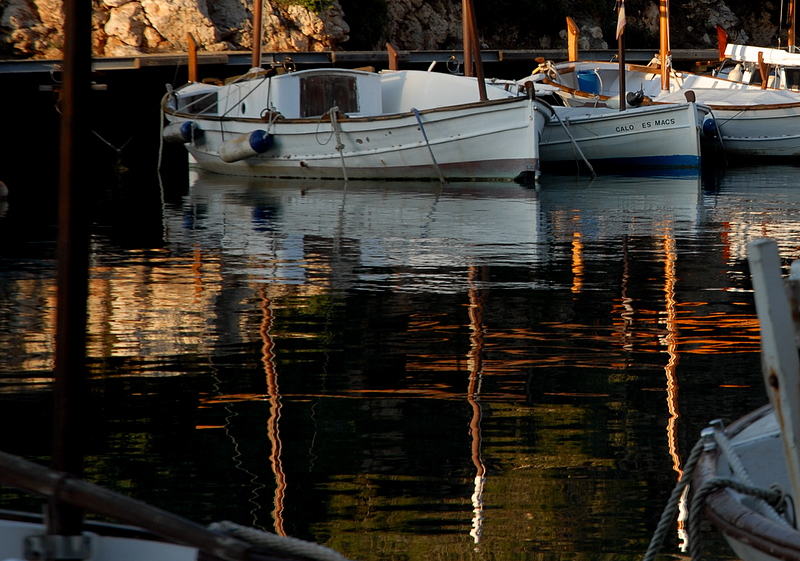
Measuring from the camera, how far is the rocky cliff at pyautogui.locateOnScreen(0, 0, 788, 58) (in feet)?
114

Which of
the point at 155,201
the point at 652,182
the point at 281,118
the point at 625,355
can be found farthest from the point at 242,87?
the point at 625,355

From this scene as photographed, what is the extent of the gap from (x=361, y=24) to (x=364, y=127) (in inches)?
769

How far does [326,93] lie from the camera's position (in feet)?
74.3

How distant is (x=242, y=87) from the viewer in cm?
2333

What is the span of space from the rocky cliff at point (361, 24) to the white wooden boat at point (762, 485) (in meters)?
33.6

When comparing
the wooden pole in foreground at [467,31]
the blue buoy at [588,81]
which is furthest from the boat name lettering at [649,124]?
the blue buoy at [588,81]

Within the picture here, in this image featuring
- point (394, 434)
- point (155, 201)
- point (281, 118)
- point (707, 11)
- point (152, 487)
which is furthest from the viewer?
point (707, 11)

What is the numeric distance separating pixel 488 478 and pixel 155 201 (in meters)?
15.3

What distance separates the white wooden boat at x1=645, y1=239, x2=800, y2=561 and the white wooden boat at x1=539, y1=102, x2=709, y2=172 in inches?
820

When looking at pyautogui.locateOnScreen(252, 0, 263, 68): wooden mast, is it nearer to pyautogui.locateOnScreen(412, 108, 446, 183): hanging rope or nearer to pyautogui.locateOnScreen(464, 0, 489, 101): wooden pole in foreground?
pyautogui.locateOnScreen(464, 0, 489, 101): wooden pole in foreground

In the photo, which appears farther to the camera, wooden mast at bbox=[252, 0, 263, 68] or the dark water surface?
wooden mast at bbox=[252, 0, 263, 68]

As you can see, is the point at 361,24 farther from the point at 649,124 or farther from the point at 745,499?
the point at 745,499

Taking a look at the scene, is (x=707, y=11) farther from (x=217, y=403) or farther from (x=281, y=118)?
(x=217, y=403)

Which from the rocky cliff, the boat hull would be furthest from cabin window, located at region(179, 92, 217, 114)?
the boat hull
